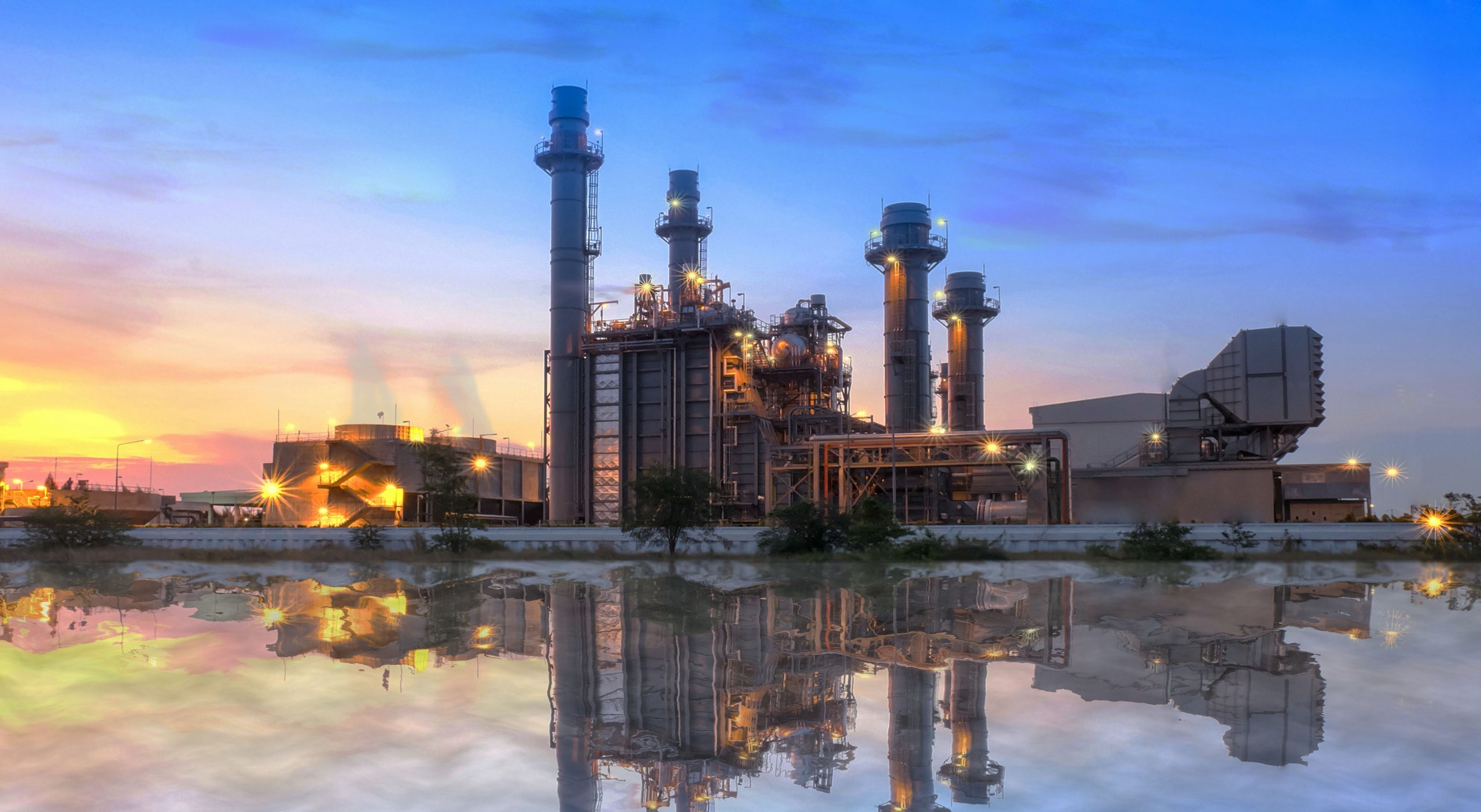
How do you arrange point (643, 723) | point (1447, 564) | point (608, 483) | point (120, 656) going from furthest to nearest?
point (608, 483) < point (1447, 564) < point (120, 656) < point (643, 723)

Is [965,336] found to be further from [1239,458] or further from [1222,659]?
[1222,659]

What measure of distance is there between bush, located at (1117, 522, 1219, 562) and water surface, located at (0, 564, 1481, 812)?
12993mm

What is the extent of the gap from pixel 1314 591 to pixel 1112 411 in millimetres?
40810

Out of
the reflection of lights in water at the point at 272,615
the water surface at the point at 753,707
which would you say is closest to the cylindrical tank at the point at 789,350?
the water surface at the point at 753,707

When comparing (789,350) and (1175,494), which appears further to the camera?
(789,350)

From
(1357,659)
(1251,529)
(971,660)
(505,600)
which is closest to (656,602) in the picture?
(505,600)

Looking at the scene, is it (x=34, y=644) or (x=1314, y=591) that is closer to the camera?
(x=34, y=644)

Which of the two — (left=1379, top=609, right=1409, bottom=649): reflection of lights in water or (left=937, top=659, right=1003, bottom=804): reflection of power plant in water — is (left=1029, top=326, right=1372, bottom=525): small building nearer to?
(left=1379, top=609, right=1409, bottom=649): reflection of lights in water

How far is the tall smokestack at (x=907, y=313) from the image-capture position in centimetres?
7019

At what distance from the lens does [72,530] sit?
4641 centimetres

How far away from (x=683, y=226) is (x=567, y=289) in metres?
11.8

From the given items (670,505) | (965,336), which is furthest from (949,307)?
(670,505)

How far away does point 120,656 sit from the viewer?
16672 mm

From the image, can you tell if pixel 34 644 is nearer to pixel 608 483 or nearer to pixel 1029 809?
pixel 1029 809
